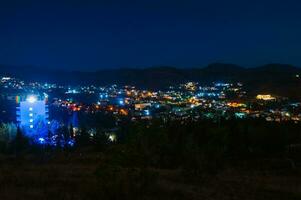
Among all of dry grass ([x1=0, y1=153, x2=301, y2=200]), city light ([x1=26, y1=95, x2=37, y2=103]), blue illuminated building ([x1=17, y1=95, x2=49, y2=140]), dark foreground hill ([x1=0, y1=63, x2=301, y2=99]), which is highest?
dark foreground hill ([x1=0, y1=63, x2=301, y2=99])

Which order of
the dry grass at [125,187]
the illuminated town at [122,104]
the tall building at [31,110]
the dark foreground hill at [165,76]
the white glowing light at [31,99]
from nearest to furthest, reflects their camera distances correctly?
the dry grass at [125,187], the illuminated town at [122,104], the tall building at [31,110], the white glowing light at [31,99], the dark foreground hill at [165,76]

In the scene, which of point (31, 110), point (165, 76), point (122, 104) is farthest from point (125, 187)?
point (165, 76)

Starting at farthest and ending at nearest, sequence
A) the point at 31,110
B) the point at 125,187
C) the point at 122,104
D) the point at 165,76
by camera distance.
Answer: the point at 165,76 → the point at 122,104 → the point at 31,110 → the point at 125,187

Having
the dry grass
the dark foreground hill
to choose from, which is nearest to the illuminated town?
the dark foreground hill

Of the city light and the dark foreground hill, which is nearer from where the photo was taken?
the city light

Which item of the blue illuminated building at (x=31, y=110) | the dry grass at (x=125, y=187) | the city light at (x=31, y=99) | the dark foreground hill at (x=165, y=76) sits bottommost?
the blue illuminated building at (x=31, y=110)

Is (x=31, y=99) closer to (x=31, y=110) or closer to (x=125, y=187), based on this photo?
(x=31, y=110)

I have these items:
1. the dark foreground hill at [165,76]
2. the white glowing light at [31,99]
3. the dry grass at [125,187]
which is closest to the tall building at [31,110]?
the white glowing light at [31,99]

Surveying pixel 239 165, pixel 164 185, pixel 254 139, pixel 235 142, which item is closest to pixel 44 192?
pixel 164 185

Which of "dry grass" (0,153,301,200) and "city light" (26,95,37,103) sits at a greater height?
"dry grass" (0,153,301,200)

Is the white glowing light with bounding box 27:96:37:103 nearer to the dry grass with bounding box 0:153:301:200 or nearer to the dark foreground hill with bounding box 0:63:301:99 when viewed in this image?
the dark foreground hill with bounding box 0:63:301:99

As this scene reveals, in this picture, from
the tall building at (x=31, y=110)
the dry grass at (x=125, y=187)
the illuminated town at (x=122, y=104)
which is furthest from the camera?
the tall building at (x=31, y=110)

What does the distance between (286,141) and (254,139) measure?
285cm

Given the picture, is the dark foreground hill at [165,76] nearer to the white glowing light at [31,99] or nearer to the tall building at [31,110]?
the tall building at [31,110]
